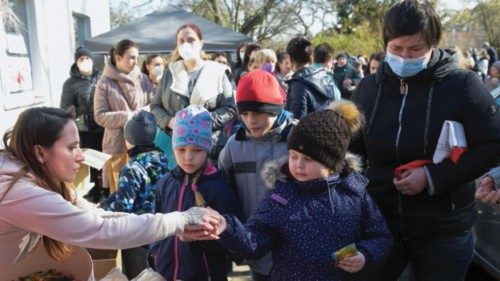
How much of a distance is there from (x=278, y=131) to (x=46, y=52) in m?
6.68

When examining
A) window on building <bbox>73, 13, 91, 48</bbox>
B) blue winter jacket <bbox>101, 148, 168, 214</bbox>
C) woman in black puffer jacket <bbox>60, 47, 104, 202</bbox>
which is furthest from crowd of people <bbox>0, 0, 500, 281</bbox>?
window on building <bbox>73, 13, 91, 48</bbox>

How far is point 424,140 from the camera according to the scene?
208 cm

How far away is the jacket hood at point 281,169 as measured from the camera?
2148 mm

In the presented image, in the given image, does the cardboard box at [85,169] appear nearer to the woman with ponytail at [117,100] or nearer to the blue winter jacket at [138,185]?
the woman with ponytail at [117,100]

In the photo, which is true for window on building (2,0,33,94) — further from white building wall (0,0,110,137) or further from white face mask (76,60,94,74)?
white face mask (76,60,94,74)

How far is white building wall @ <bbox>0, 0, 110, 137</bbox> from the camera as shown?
274 inches

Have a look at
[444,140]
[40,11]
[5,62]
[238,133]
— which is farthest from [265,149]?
[40,11]

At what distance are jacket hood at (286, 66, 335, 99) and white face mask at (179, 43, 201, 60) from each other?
895 millimetres

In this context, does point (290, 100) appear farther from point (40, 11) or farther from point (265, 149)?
point (40, 11)

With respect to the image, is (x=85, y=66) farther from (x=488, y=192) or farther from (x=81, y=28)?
(x=81, y=28)

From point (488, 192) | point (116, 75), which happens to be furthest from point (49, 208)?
point (116, 75)

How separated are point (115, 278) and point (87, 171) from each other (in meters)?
2.08

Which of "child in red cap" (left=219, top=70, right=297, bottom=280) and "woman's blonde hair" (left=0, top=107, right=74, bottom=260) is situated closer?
"woman's blonde hair" (left=0, top=107, right=74, bottom=260)

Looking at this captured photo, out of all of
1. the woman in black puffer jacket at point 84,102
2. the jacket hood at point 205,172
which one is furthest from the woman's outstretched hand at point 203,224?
the woman in black puffer jacket at point 84,102
